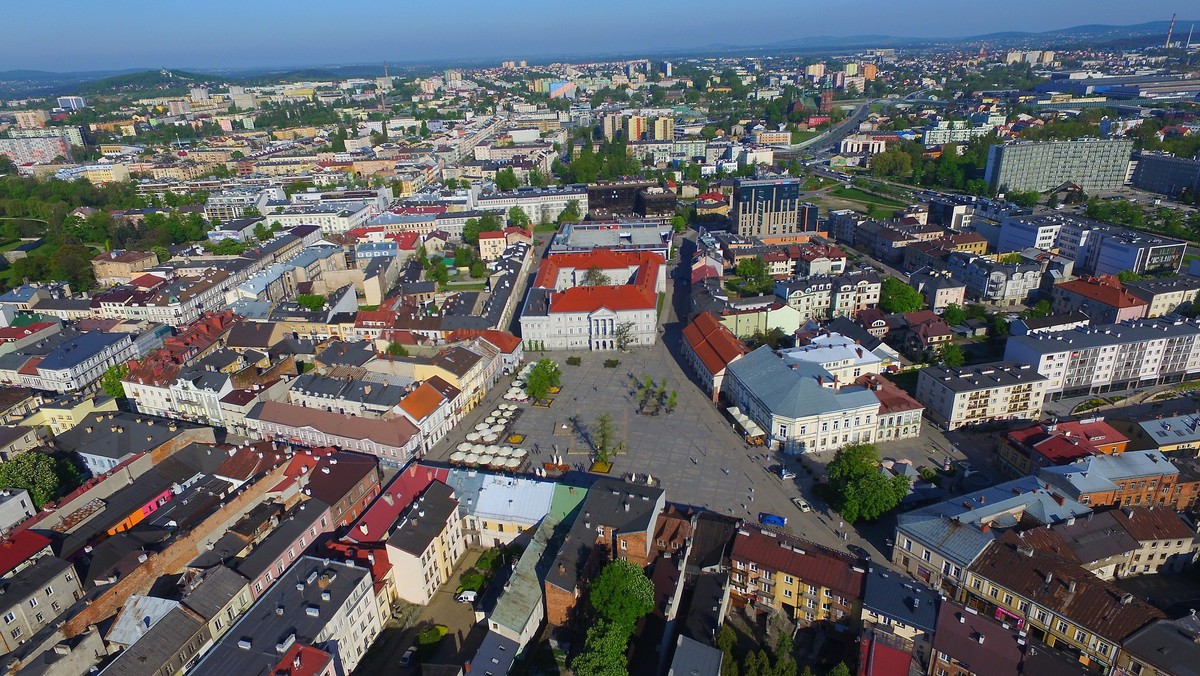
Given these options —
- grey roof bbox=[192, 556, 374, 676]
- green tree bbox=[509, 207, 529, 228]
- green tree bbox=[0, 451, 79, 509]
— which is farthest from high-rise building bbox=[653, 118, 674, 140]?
grey roof bbox=[192, 556, 374, 676]

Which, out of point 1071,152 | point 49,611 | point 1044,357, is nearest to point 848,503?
point 1044,357

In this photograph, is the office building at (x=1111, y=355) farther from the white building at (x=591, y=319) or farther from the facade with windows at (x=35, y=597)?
the facade with windows at (x=35, y=597)

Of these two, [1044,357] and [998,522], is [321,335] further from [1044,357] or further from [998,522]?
[1044,357]

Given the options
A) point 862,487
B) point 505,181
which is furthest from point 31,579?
point 505,181

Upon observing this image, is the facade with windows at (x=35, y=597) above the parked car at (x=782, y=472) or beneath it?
above

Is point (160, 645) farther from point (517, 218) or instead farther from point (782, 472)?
point (517, 218)

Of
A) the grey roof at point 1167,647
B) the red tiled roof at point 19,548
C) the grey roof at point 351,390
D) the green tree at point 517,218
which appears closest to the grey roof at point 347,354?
the grey roof at point 351,390
